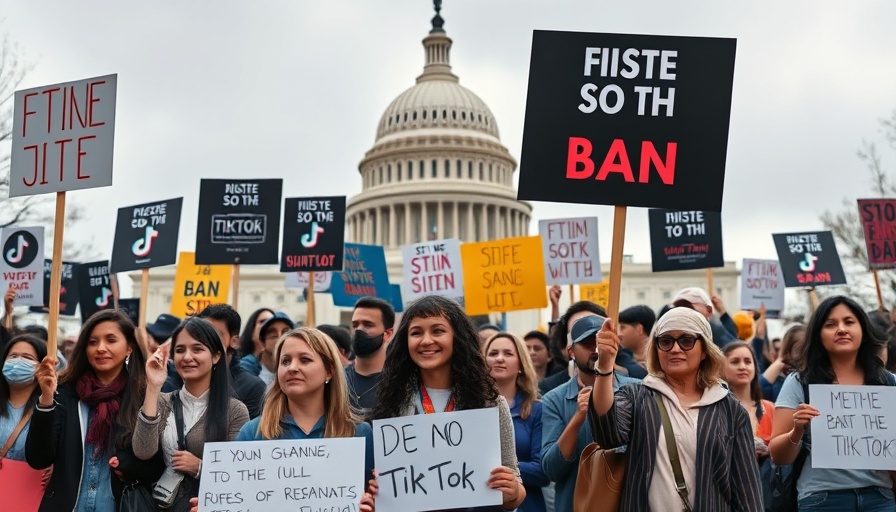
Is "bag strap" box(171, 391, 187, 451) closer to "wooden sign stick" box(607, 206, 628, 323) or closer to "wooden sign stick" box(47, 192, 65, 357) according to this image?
"wooden sign stick" box(47, 192, 65, 357)

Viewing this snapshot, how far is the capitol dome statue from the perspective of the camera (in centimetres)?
9019

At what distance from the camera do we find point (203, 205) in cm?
1351

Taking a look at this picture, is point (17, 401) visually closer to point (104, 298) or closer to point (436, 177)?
point (104, 298)

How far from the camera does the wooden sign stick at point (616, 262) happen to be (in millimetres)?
4816

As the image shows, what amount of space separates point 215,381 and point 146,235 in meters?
9.10

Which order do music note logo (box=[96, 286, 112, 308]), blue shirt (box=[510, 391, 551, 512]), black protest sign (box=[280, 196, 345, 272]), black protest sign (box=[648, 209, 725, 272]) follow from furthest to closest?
music note logo (box=[96, 286, 112, 308]) → black protest sign (box=[648, 209, 725, 272]) → black protest sign (box=[280, 196, 345, 272]) → blue shirt (box=[510, 391, 551, 512])

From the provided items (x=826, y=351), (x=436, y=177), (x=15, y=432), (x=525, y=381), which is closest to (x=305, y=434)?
(x=15, y=432)

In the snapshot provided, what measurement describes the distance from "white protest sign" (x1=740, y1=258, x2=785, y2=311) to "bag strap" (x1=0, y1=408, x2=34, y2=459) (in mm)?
16280

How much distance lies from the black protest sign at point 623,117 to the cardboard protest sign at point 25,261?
28.7ft

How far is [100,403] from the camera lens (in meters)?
5.51

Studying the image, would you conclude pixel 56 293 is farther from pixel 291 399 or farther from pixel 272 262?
pixel 272 262

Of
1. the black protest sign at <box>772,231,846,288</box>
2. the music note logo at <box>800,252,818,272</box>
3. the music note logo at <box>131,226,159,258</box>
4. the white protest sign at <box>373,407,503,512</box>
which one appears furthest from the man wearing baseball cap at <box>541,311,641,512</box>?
the music note logo at <box>800,252,818,272</box>

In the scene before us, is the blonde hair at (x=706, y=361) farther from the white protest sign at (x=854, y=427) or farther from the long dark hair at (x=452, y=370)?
the white protest sign at (x=854, y=427)

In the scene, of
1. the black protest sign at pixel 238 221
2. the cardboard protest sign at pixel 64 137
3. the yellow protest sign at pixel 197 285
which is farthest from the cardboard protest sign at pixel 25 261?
the cardboard protest sign at pixel 64 137
